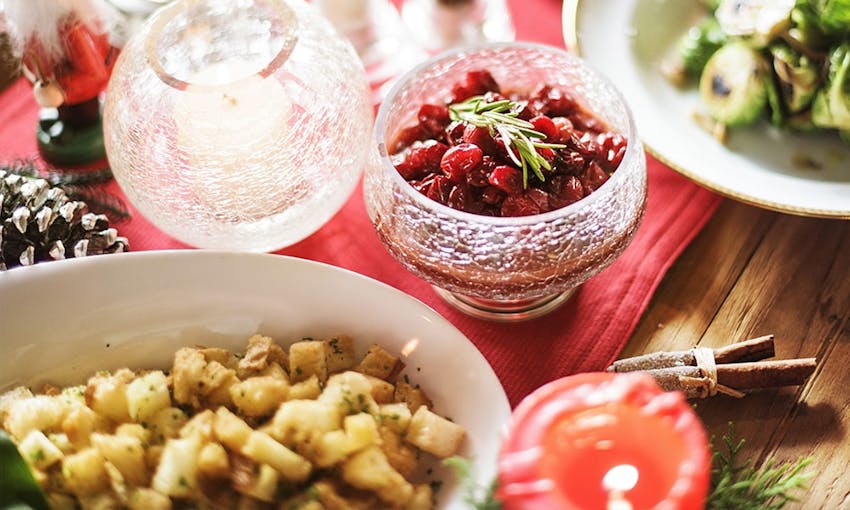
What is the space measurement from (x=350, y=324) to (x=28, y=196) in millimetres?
471

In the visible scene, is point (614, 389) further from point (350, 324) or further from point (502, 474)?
point (350, 324)

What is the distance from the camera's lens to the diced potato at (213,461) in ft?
3.06

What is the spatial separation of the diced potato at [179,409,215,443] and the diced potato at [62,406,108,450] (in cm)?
10

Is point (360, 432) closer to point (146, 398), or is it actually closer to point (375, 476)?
point (375, 476)

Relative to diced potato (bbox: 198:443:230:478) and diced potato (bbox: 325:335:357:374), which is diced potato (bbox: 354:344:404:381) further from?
diced potato (bbox: 198:443:230:478)

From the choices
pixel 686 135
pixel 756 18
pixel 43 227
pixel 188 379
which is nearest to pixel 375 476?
pixel 188 379

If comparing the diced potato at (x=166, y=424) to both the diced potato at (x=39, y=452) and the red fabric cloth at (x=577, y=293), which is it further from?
the red fabric cloth at (x=577, y=293)

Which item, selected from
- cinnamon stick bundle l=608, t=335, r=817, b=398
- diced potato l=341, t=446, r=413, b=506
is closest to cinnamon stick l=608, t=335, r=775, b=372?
cinnamon stick bundle l=608, t=335, r=817, b=398

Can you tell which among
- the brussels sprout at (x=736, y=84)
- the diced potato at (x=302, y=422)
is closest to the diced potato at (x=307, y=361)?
the diced potato at (x=302, y=422)

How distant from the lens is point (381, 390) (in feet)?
3.46

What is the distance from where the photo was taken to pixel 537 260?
3.56ft

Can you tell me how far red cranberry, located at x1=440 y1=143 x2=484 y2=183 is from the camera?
3.62 ft

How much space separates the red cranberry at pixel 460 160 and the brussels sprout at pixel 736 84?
19.4 inches

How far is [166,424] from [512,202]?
0.46m
